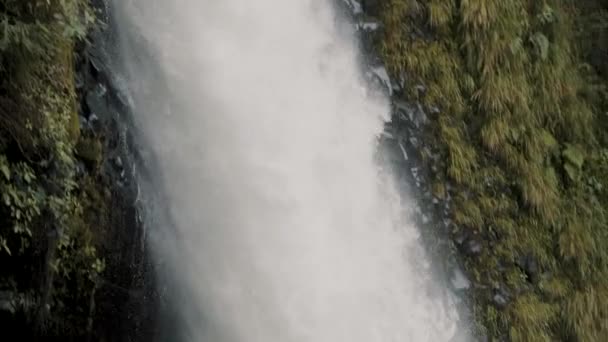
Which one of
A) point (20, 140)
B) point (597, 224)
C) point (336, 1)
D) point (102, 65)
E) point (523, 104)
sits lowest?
point (20, 140)

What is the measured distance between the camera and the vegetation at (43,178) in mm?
3842

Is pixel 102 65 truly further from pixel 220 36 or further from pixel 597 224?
pixel 597 224

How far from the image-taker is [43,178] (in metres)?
4.08

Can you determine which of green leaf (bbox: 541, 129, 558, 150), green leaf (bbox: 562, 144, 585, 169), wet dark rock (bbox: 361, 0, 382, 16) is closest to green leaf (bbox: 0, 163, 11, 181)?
wet dark rock (bbox: 361, 0, 382, 16)

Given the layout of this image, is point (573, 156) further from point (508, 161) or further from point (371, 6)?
point (371, 6)

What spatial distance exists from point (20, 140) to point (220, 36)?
2.11m

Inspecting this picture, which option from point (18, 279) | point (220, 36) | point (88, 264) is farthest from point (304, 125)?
point (18, 279)

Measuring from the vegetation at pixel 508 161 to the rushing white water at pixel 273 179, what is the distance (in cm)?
52

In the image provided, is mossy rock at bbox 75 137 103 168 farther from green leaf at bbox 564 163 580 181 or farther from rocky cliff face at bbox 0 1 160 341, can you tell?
green leaf at bbox 564 163 580 181

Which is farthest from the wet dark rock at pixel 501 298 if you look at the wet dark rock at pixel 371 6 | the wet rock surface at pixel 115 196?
the wet rock surface at pixel 115 196

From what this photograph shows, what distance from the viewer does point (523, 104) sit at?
704 centimetres

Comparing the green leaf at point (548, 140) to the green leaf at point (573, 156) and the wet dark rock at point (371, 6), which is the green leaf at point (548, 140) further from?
the wet dark rock at point (371, 6)

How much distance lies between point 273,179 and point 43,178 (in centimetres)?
194

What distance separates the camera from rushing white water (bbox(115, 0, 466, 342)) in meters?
5.17
